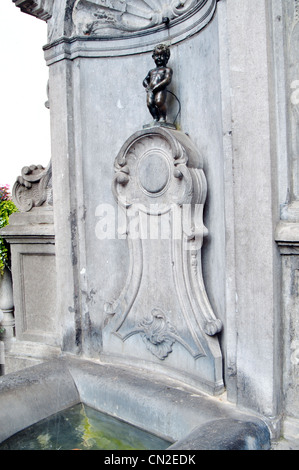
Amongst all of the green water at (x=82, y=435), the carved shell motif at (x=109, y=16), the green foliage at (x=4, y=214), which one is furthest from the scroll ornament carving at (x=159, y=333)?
the carved shell motif at (x=109, y=16)

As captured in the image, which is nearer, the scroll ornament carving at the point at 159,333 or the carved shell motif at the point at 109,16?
the scroll ornament carving at the point at 159,333

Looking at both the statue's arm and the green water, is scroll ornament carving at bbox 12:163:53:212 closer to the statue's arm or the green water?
the statue's arm

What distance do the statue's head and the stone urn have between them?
2.52 meters

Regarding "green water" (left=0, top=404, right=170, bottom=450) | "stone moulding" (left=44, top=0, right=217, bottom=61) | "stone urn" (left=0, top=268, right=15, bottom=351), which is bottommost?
"green water" (left=0, top=404, right=170, bottom=450)

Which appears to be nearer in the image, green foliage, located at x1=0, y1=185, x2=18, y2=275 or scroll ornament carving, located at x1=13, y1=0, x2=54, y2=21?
scroll ornament carving, located at x1=13, y1=0, x2=54, y2=21

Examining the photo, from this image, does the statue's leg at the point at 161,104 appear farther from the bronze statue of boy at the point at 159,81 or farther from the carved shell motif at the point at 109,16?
the carved shell motif at the point at 109,16

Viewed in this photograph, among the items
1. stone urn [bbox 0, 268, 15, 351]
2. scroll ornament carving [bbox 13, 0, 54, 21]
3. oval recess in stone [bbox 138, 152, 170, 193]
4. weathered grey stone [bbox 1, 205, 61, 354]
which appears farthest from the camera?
stone urn [bbox 0, 268, 15, 351]

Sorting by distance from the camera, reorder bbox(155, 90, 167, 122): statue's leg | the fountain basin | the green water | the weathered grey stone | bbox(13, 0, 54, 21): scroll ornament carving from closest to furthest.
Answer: the fountain basin, the green water, bbox(155, 90, 167, 122): statue's leg, bbox(13, 0, 54, 21): scroll ornament carving, the weathered grey stone

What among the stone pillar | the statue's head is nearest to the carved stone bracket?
the stone pillar

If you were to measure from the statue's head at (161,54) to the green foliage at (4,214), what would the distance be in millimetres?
2270

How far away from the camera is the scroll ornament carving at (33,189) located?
3.90 m

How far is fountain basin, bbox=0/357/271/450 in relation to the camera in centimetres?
215
